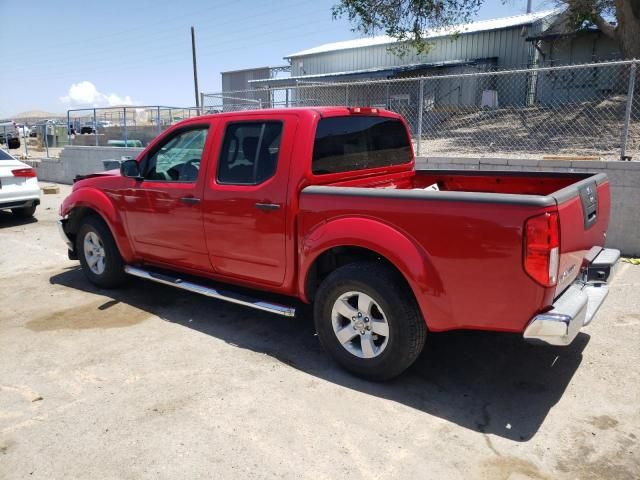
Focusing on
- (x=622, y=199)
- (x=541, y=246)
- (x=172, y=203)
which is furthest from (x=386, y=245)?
(x=622, y=199)

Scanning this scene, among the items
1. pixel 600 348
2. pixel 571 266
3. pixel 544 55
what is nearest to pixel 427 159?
pixel 600 348

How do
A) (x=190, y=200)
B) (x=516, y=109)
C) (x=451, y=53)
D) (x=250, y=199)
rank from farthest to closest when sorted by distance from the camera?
1. (x=451, y=53)
2. (x=516, y=109)
3. (x=190, y=200)
4. (x=250, y=199)

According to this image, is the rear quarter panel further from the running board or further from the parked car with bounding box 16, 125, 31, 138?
the parked car with bounding box 16, 125, 31, 138

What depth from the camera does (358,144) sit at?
432 cm

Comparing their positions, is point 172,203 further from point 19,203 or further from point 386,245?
point 19,203

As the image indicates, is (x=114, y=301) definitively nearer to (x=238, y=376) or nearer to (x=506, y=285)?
(x=238, y=376)

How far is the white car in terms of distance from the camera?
9281mm

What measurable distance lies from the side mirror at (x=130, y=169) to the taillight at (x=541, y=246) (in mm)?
3631

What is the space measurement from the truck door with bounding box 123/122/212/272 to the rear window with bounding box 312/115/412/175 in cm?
114

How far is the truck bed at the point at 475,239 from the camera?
9.28 feet

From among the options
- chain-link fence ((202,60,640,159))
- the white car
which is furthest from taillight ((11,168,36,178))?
chain-link fence ((202,60,640,159))

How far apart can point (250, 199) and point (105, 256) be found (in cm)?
238

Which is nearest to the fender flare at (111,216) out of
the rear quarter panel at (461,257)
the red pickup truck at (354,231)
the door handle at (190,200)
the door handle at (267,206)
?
the red pickup truck at (354,231)

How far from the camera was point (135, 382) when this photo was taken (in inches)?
144
